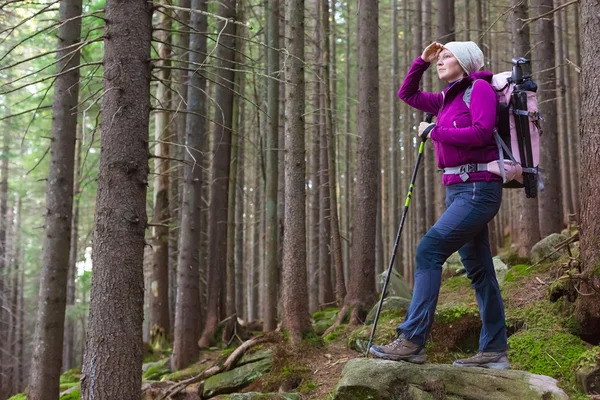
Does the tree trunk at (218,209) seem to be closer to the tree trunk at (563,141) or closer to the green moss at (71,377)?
the green moss at (71,377)

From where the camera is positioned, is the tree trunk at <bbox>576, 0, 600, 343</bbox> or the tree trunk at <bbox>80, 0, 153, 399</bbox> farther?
the tree trunk at <bbox>576, 0, 600, 343</bbox>

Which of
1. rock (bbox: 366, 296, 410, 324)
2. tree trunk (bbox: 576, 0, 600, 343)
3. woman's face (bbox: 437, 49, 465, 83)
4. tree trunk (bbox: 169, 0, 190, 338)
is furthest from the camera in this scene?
tree trunk (bbox: 169, 0, 190, 338)

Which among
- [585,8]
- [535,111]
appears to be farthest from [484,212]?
[585,8]

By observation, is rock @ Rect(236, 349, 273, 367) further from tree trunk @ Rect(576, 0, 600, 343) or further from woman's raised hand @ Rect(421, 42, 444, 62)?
woman's raised hand @ Rect(421, 42, 444, 62)

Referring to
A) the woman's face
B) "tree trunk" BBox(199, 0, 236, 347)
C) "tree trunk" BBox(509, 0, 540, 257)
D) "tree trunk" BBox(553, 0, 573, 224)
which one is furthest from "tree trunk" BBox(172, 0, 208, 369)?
"tree trunk" BBox(553, 0, 573, 224)

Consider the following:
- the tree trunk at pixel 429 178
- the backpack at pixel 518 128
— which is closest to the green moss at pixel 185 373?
the backpack at pixel 518 128

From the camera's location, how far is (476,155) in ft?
12.4

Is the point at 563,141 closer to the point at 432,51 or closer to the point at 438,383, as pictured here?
the point at 432,51

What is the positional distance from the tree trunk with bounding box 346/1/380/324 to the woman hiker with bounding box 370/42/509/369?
161 inches

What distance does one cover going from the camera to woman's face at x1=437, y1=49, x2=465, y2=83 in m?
3.97

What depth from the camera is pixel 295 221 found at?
685 centimetres

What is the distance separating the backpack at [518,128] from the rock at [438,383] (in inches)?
54.4

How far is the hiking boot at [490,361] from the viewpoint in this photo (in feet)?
13.2

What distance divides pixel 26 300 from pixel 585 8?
119ft
